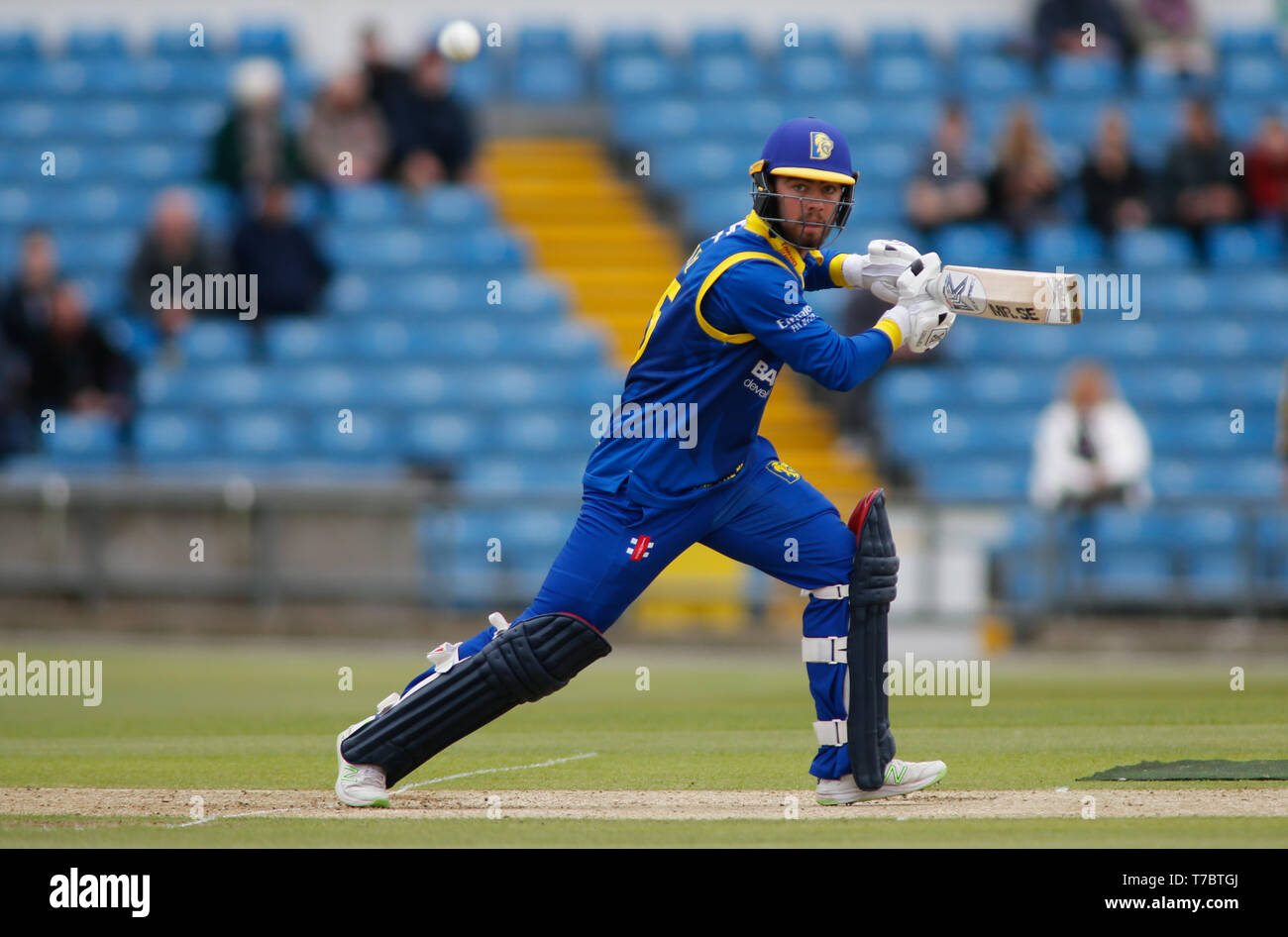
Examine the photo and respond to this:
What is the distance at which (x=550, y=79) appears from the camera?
2047 cm

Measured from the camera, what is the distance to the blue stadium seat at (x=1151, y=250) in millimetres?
17812

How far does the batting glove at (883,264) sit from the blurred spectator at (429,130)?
11431 mm

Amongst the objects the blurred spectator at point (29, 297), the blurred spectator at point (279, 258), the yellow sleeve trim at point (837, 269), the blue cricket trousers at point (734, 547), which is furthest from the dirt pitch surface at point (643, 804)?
the blurred spectator at point (279, 258)

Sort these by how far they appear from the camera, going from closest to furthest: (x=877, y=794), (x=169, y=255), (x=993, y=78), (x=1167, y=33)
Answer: (x=877, y=794), (x=169, y=255), (x=993, y=78), (x=1167, y=33)

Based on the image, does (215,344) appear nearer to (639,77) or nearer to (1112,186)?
(639,77)

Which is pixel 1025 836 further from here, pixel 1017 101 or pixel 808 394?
pixel 1017 101

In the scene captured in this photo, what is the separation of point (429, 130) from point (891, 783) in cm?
1242

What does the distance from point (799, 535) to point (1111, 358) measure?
10.4 metres

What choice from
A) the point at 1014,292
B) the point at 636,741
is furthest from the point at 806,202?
the point at 636,741

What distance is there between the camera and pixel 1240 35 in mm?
20719

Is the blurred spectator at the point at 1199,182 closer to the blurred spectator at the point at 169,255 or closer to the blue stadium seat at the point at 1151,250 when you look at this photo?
the blue stadium seat at the point at 1151,250

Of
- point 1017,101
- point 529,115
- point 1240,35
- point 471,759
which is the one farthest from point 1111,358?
point 471,759

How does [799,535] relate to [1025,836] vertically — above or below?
above

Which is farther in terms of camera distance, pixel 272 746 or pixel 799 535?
pixel 272 746
